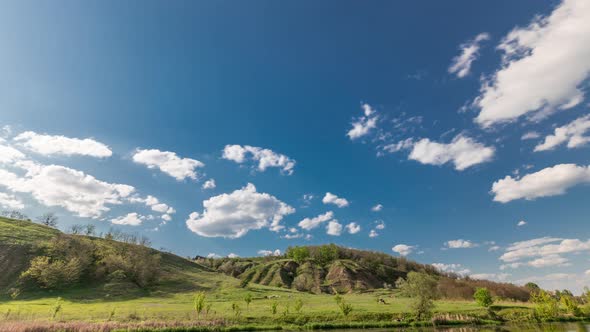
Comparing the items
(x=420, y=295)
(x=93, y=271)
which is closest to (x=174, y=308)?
(x=420, y=295)

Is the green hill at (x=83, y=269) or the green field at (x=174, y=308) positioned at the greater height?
the green hill at (x=83, y=269)

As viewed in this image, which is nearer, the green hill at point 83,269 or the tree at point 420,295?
the tree at point 420,295

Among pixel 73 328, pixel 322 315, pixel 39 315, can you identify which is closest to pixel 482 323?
pixel 322 315

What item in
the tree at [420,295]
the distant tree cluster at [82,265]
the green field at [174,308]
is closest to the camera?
→ the green field at [174,308]

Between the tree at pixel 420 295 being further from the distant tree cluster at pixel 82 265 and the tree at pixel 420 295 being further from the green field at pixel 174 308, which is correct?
the distant tree cluster at pixel 82 265

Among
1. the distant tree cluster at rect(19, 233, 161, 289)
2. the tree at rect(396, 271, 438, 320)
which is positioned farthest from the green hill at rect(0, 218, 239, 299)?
the tree at rect(396, 271, 438, 320)

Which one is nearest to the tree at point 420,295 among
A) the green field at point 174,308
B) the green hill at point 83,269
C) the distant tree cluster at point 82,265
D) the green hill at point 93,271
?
the green field at point 174,308

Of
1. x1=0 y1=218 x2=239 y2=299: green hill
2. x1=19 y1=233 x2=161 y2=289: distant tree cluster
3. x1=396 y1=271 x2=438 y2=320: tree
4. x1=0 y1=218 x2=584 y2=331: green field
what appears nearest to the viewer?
x1=0 y1=218 x2=584 y2=331: green field

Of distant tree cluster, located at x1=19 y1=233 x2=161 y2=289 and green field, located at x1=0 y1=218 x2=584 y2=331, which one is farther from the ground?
distant tree cluster, located at x1=19 y1=233 x2=161 y2=289

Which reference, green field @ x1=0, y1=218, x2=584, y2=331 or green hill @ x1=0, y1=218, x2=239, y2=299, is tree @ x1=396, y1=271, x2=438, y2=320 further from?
green hill @ x1=0, y1=218, x2=239, y2=299

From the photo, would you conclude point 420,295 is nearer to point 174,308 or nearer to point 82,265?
point 174,308

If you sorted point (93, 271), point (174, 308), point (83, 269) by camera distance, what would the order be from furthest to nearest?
point (93, 271)
point (83, 269)
point (174, 308)

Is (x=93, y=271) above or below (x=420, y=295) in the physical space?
above

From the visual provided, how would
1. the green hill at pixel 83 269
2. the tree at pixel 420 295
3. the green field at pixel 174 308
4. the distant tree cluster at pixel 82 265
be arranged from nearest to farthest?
the green field at pixel 174 308 < the tree at pixel 420 295 < the green hill at pixel 83 269 < the distant tree cluster at pixel 82 265
